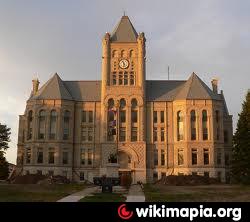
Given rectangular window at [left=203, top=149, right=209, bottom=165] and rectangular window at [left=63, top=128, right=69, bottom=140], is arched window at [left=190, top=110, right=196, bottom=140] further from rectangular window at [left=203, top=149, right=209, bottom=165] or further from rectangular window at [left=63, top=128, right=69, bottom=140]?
rectangular window at [left=63, top=128, right=69, bottom=140]

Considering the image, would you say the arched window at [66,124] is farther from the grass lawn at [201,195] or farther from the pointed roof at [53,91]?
the grass lawn at [201,195]

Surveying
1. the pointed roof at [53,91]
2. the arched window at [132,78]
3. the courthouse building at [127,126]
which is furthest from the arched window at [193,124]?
the pointed roof at [53,91]

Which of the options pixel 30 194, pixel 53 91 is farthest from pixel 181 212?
pixel 53 91

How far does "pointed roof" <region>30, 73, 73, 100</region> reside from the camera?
3103 inches

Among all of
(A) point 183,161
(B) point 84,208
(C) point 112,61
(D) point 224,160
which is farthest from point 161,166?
(B) point 84,208

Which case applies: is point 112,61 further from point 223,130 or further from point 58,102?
point 223,130

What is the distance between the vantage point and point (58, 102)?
256 feet

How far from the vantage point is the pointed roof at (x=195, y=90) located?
77.8 m

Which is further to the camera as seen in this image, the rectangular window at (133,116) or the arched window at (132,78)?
the arched window at (132,78)

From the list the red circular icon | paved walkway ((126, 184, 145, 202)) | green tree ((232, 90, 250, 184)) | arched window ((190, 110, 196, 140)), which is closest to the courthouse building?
arched window ((190, 110, 196, 140))

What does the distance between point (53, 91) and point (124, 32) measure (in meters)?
17.9

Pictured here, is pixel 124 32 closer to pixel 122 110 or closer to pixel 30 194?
pixel 122 110

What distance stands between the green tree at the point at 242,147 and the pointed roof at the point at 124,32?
2910 cm

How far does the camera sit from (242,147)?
194 feet
